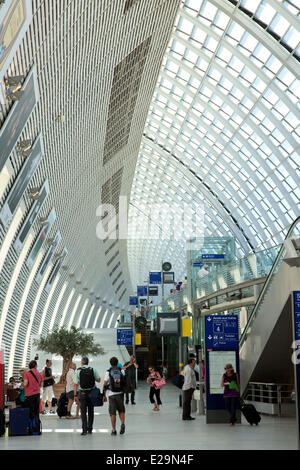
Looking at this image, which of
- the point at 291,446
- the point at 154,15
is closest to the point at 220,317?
the point at 291,446

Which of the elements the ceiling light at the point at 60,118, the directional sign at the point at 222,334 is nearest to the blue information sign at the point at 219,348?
the directional sign at the point at 222,334

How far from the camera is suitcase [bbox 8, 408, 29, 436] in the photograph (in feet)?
42.2

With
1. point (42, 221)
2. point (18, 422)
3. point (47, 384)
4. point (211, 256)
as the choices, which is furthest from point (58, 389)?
point (18, 422)

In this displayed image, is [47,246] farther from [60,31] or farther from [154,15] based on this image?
[60,31]

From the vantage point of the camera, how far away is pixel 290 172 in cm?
4178

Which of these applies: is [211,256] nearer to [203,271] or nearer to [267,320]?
[203,271]

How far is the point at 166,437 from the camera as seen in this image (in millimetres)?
12094

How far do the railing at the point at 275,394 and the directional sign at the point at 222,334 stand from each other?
5.56 ft

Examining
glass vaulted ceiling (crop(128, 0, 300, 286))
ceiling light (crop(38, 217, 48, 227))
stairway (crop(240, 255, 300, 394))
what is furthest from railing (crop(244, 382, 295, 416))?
glass vaulted ceiling (crop(128, 0, 300, 286))

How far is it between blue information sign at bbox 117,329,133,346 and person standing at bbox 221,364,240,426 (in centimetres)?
2653

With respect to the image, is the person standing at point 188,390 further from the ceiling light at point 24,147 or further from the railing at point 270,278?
the ceiling light at point 24,147

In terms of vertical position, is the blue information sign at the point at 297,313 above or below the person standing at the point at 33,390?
above

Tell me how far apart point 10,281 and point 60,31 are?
12195 mm

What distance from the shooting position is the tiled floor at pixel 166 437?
1062 centimetres
